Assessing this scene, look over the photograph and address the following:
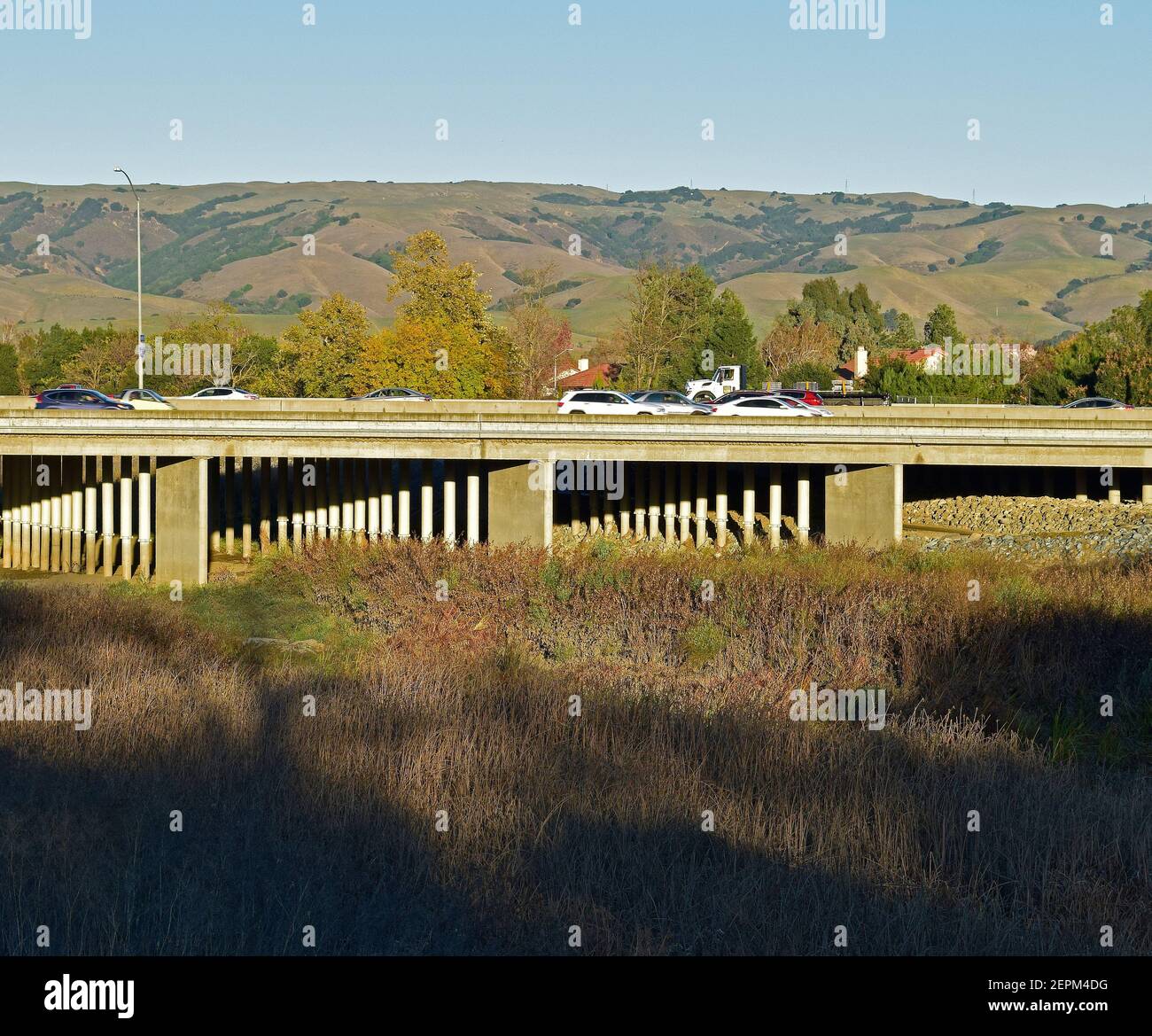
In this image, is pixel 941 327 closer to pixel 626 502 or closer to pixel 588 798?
pixel 626 502

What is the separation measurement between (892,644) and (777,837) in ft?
34.8

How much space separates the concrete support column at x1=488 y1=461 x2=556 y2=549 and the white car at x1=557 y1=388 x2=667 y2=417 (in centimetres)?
1207

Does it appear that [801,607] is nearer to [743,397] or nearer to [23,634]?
[23,634]

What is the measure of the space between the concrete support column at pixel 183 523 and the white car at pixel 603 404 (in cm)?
1605

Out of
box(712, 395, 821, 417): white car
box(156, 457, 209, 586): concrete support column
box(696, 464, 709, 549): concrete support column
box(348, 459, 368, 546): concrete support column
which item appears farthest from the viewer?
box(712, 395, 821, 417): white car

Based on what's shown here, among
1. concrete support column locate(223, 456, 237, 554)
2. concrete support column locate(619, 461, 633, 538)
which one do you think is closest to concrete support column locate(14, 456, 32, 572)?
concrete support column locate(223, 456, 237, 554)

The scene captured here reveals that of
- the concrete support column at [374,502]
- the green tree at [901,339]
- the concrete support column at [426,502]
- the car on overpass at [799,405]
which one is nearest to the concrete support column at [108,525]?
the concrete support column at [374,502]

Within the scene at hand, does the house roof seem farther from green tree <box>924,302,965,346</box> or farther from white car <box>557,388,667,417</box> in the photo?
white car <box>557,388,667,417</box>

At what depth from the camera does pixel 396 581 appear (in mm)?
27266

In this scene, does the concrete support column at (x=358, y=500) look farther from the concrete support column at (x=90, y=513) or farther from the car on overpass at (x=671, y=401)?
the car on overpass at (x=671, y=401)

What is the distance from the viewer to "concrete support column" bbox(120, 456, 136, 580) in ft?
123

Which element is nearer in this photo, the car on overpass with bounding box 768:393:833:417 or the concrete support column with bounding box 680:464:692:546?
the concrete support column with bounding box 680:464:692:546

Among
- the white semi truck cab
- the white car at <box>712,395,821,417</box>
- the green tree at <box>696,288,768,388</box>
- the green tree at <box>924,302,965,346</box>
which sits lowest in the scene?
the white car at <box>712,395,821,417</box>

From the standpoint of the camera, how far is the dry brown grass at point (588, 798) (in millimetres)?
8570
